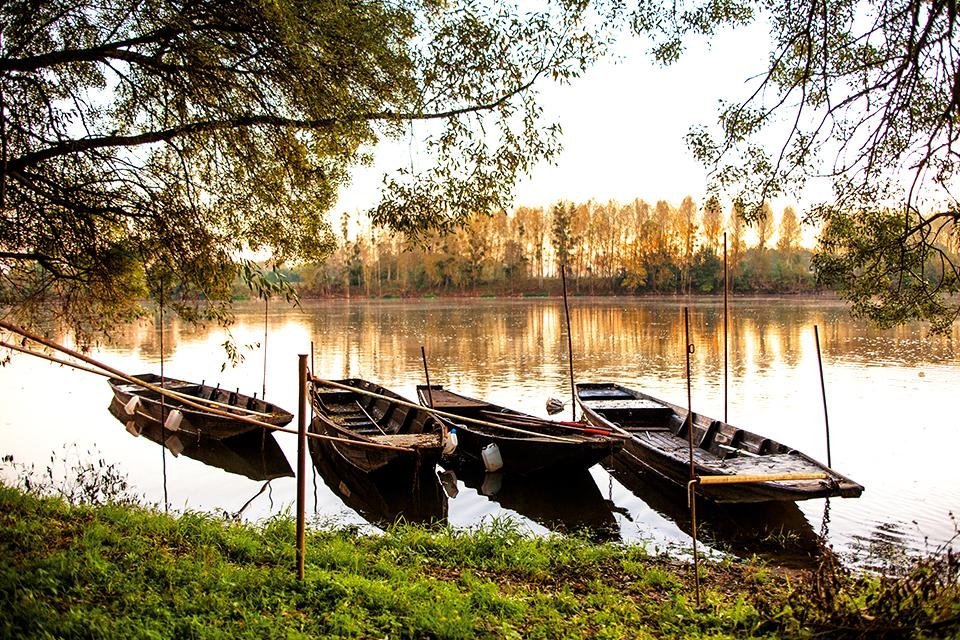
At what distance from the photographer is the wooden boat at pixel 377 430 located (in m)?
9.16

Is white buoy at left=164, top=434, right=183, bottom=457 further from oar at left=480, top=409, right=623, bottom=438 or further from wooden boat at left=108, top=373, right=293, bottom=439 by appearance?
oar at left=480, top=409, right=623, bottom=438

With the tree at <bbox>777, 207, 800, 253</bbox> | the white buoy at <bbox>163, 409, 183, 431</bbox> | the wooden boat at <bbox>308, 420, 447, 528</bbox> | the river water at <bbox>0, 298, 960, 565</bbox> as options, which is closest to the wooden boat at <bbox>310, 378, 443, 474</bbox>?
the wooden boat at <bbox>308, 420, 447, 528</bbox>

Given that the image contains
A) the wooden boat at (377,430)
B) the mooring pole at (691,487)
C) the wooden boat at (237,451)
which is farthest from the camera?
the wooden boat at (237,451)

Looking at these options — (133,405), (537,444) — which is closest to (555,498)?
(537,444)

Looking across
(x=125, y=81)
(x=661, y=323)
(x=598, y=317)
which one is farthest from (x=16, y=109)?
(x=598, y=317)

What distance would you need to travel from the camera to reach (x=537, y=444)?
10.2 meters

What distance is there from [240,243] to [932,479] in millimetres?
11229

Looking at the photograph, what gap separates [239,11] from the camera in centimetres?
550

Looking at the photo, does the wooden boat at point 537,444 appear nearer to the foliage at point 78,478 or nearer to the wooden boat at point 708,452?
the wooden boat at point 708,452

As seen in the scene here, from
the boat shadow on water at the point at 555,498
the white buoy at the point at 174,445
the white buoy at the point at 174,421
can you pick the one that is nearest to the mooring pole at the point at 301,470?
the boat shadow on water at the point at 555,498

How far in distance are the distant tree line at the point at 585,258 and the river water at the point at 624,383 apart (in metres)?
29.3

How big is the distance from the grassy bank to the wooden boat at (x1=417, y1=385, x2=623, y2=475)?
3476 mm

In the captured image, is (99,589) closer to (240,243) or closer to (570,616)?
(570,616)

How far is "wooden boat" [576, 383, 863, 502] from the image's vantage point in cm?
801
